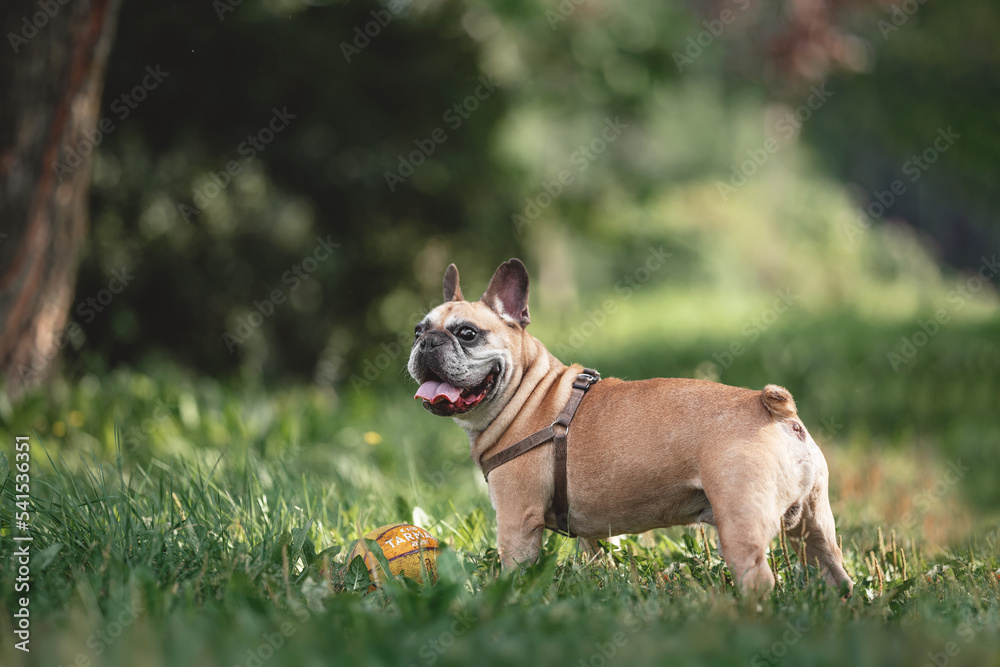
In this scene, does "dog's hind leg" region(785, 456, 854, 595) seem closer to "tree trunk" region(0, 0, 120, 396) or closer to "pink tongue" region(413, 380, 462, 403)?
"pink tongue" region(413, 380, 462, 403)

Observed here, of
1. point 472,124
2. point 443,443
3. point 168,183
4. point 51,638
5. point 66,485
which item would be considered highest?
point 472,124

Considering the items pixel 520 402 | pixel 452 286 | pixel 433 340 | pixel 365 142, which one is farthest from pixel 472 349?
pixel 365 142

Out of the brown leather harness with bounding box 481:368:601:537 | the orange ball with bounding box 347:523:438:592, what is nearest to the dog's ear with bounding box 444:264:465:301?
the brown leather harness with bounding box 481:368:601:537

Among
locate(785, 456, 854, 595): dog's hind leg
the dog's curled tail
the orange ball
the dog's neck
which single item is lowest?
the orange ball

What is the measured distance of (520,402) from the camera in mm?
3869

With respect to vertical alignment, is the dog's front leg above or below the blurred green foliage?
below

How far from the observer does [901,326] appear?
11000 mm

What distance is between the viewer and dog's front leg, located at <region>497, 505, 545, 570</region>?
355 cm

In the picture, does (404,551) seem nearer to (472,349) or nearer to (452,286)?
(472,349)

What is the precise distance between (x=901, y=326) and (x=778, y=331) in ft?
5.13

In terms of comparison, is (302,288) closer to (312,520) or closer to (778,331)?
(778,331)

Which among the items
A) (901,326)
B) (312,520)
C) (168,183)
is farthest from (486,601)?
(901,326)

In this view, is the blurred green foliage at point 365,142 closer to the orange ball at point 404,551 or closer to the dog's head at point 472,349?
Result: the dog's head at point 472,349

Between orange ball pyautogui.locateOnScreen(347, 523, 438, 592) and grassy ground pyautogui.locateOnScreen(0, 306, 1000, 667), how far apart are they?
3.9 inches
